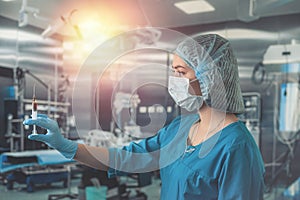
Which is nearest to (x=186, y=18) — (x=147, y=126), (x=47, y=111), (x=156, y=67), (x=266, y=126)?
(x=266, y=126)

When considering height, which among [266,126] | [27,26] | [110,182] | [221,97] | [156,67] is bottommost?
[110,182]

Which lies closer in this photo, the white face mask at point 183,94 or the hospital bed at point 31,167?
the white face mask at point 183,94

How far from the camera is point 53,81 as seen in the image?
3.84 m

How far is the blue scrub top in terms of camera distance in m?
1.00

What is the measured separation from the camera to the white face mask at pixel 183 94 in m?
1.17

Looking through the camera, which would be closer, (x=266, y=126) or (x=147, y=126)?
(x=147, y=126)

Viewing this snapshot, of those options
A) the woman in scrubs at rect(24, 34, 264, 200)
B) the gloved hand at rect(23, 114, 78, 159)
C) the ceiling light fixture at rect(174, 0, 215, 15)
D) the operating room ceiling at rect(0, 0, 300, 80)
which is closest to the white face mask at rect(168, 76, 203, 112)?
the woman in scrubs at rect(24, 34, 264, 200)

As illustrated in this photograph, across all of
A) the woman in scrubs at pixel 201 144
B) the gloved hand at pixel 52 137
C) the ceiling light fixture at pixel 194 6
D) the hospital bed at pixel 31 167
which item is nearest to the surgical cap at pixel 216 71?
the woman in scrubs at pixel 201 144

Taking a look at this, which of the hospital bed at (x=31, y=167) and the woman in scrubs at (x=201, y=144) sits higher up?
the woman in scrubs at (x=201, y=144)

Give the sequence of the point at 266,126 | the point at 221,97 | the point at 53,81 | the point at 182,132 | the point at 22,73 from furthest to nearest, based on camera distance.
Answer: the point at 266,126 < the point at 53,81 < the point at 22,73 < the point at 182,132 < the point at 221,97

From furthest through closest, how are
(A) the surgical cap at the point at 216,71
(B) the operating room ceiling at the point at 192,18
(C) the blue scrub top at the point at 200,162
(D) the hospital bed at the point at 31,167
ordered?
1. (B) the operating room ceiling at the point at 192,18
2. (D) the hospital bed at the point at 31,167
3. (A) the surgical cap at the point at 216,71
4. (C) the blue scrub top at the point at 200,162

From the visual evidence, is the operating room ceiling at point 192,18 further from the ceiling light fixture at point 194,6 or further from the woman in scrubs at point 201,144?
the woman in scrubs at point 201,144

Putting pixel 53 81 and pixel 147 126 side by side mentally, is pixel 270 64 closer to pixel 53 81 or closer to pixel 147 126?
pixel 53 81

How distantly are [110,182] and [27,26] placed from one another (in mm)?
1925
